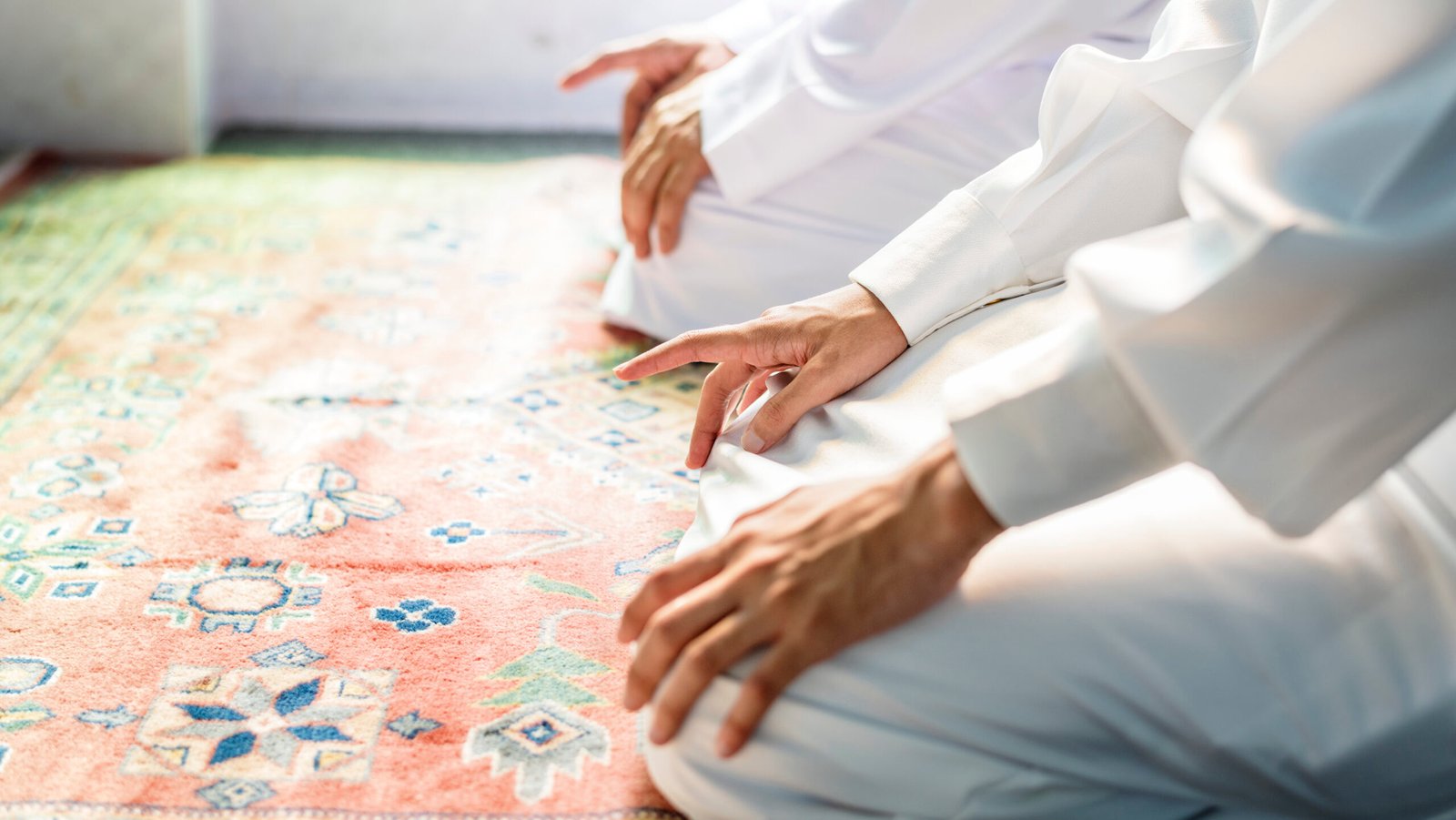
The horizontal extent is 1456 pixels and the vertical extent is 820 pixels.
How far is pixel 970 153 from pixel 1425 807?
0.99 meters

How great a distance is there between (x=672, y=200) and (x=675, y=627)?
0.96m

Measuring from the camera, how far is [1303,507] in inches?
24.9

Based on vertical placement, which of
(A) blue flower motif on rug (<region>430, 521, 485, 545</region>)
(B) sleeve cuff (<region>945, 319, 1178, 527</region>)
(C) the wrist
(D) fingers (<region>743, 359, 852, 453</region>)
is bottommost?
(A) blue flower motif on rug (<region>430, 521, 485, 545</region>)

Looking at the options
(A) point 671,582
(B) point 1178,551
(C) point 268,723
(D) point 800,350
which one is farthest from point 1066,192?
(C) point 268,723

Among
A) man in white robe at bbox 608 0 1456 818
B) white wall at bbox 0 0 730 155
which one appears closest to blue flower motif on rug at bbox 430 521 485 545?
man in white robe at bbox 608 0 1456 818

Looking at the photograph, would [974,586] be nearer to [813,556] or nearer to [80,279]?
[813,556]

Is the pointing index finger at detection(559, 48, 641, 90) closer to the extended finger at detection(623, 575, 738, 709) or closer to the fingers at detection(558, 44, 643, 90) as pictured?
the fingers at detection(558, 44, 643, 90)

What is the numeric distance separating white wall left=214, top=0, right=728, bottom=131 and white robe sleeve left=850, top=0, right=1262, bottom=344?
84.7 inches

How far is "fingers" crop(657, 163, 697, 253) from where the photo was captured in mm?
1579

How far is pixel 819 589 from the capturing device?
684 millimetres

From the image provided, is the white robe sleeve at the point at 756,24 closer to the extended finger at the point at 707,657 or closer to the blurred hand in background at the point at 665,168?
the blurred hand in background at the point at 665,168

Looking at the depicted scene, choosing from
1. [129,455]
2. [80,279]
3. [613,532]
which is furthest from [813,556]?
[80,279]

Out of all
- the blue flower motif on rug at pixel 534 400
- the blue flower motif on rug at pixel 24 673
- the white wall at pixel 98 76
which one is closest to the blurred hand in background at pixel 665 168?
the blue flower motif on rug at pixel 534 400

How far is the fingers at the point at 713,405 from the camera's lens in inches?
40.2
